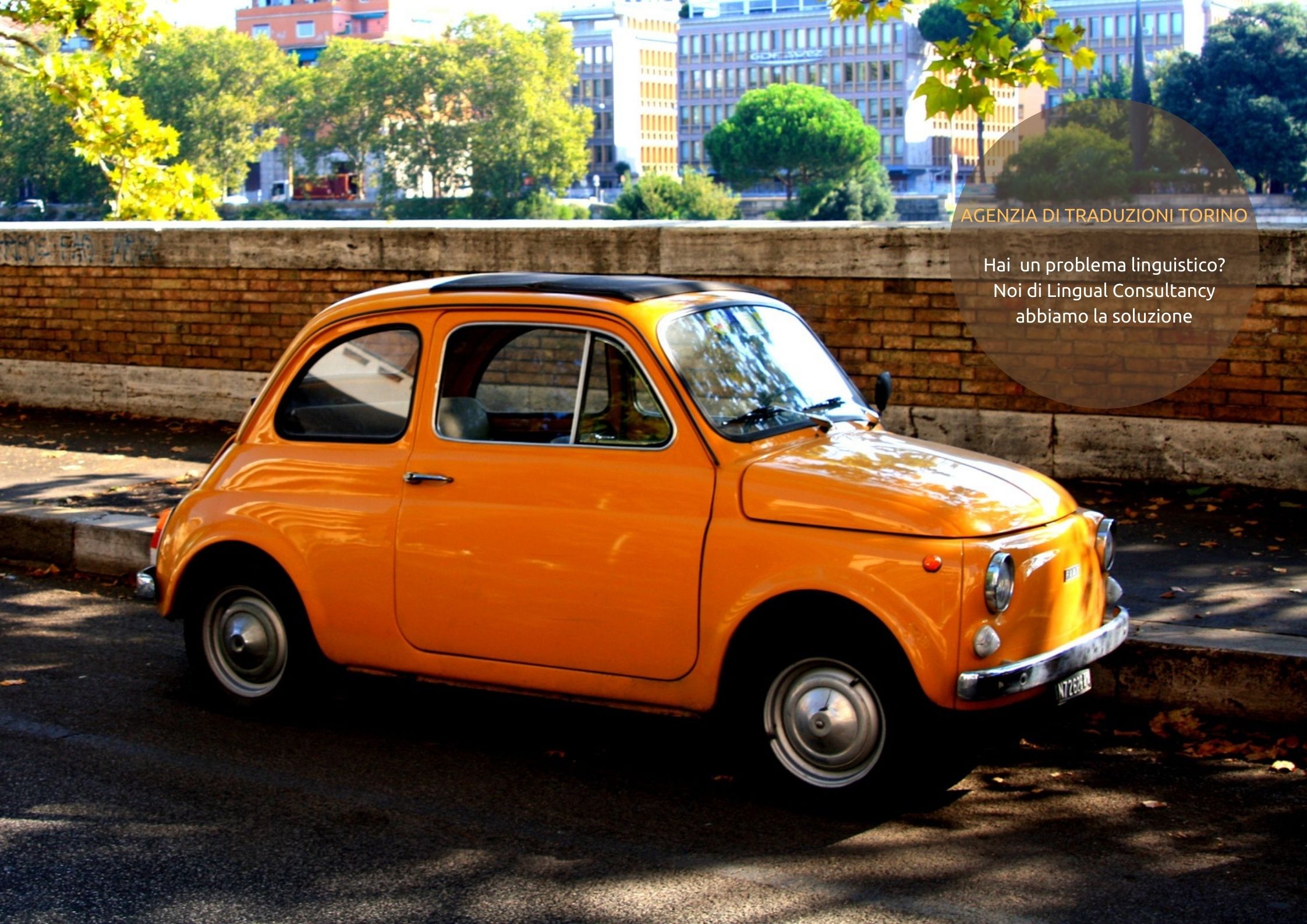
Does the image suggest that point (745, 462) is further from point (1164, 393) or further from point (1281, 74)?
point (1281, 74)

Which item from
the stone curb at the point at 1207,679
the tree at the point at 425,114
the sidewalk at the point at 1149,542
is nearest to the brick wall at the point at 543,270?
the sidewalk at the point at 1149,542

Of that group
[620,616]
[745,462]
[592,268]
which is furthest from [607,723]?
[592,268]

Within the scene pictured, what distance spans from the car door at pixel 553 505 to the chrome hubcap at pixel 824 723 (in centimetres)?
35

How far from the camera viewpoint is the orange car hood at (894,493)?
476 cm

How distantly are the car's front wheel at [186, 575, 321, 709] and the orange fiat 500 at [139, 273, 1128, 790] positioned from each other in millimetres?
11

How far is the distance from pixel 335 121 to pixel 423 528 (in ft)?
534

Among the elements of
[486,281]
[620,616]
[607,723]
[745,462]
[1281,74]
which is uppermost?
[1281,74]

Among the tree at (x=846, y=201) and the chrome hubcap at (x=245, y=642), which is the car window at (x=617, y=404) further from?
the tree at (x=846, y=201)

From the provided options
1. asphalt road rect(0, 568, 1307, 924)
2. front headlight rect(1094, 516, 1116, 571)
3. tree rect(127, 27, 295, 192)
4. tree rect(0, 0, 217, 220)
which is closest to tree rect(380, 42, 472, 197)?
tree rect(127, 27, 295, 192)

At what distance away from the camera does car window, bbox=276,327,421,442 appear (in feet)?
18.7

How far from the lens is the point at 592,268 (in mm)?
11445

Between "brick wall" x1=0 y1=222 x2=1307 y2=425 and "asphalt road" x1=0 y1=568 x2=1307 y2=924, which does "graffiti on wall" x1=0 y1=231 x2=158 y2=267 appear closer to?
"brick wall" x1=0 y1=222 x2=1307 y2=425

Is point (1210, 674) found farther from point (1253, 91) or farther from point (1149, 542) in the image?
point (1253, 91)

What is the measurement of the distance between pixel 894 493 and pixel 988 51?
7.43 meters
